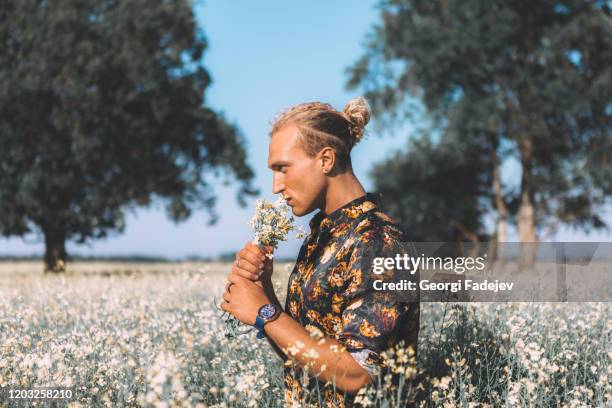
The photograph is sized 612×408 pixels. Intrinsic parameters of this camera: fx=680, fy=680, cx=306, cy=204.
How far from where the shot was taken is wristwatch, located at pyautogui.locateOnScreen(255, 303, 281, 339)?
3.14m

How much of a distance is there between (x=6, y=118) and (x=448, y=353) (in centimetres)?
2144

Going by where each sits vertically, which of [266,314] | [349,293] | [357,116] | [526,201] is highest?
[526,201]

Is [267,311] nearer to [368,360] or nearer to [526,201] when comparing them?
[368,360]

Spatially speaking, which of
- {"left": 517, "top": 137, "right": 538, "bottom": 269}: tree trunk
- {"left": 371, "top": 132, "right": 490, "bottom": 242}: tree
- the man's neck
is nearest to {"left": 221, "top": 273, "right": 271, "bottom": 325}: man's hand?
the man's neck

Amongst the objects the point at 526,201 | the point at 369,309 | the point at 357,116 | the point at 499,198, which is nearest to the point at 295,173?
the point at 357,116

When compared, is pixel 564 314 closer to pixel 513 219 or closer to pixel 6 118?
pixel 6 118

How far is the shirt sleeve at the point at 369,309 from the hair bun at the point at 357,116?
2.50ft

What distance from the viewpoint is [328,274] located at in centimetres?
342

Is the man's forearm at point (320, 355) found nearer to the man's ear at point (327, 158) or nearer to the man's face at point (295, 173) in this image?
the man's face at point (295, 173)

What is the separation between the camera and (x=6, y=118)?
75.9 feet

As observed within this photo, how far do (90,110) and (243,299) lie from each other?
2100 centimetres

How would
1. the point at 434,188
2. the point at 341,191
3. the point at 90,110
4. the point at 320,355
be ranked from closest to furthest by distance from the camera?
the point at 320,355
the point at 341,191
the point at 90,110
the point at 434,188

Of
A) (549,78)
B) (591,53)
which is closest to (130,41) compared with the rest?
(549,78)

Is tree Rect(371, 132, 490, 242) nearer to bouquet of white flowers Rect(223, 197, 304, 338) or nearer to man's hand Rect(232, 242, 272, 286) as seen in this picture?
bouquet of white flowers Rect(223, 197, 304, 338)
